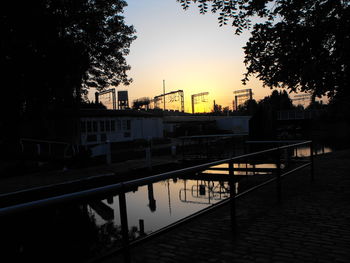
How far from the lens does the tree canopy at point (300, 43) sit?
7969 millimetres

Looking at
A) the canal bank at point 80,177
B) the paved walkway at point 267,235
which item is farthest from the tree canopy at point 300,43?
the canal bank at point 80,177

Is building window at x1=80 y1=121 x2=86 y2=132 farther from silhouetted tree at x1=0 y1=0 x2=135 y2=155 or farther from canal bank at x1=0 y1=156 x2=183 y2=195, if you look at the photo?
canal bank at x1=0 y1=156 x2=183 y2=195

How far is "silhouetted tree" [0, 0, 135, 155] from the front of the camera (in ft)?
50.9

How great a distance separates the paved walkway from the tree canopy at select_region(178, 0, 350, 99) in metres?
3.85

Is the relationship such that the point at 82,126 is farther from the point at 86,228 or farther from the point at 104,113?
the point at 86,228

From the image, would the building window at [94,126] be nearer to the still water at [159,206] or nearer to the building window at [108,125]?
the building window at [108,125]

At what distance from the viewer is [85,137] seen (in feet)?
86.1

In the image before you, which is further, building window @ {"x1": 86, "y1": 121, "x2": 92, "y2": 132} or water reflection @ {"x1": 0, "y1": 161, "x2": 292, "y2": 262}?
building window @ {"x1": 86, "y1": 121, "x2": 92, "y2": 132}

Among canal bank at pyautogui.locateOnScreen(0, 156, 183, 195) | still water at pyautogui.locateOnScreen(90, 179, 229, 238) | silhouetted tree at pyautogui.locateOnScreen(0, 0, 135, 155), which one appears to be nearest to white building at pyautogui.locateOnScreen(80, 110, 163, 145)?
silhouetted tree at pyautogui.locateOnScreen(0, 0, 135, 155)

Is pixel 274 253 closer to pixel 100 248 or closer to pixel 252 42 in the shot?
pixel 100 248

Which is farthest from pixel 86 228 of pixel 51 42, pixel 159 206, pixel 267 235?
pixel 51 42

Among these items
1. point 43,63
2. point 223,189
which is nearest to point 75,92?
point 43,63

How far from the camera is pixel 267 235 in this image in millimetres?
4047

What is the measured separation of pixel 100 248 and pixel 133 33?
77.0ft
